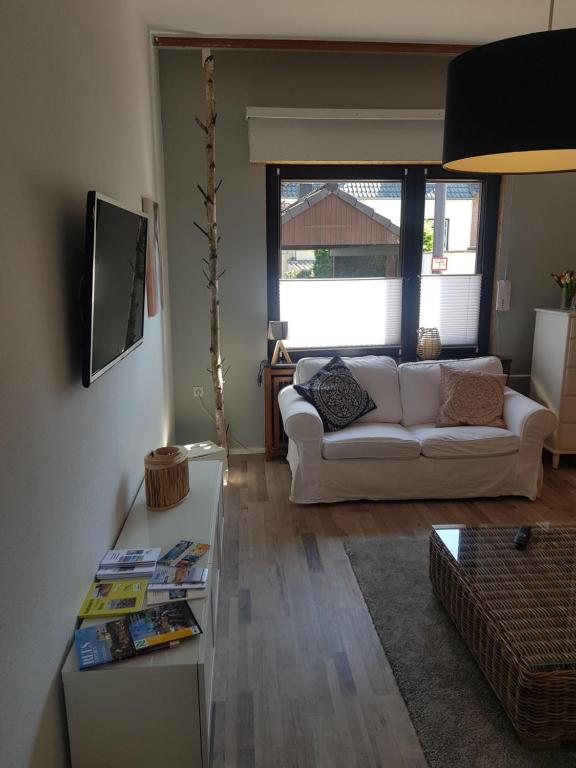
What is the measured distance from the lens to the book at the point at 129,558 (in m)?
2.05

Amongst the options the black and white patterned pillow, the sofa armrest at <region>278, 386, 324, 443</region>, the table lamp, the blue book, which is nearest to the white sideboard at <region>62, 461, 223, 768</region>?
the blue book

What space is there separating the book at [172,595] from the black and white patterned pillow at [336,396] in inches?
81.2

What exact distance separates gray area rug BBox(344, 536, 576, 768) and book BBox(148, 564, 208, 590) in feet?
2.89

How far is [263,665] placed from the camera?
2.26 meters

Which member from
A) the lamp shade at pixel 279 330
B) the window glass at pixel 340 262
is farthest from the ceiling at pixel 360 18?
the lamp shade at pixel 279 330

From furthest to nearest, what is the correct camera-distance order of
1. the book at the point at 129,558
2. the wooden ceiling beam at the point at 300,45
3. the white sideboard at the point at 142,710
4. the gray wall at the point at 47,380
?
the wooden ceiling beam at the point at 300,45 → the book at the point at 129,558 → the white sideboard at the point at 142,710 → the gray wall at the point at 47,380

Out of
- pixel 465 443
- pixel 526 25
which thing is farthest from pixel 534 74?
pixel 526 25

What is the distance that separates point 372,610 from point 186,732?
1191 mm

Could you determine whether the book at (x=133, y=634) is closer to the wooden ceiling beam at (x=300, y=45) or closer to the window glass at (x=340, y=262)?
the window glass at (x=340, y=262)

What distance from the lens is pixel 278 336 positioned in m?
4.38

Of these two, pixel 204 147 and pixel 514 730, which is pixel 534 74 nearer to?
pixel 514 730

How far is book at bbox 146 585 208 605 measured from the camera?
185 centimetres

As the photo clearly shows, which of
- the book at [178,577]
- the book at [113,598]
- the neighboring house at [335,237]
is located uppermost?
the neighboring house at [335,237]

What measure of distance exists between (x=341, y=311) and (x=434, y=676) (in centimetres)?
304
